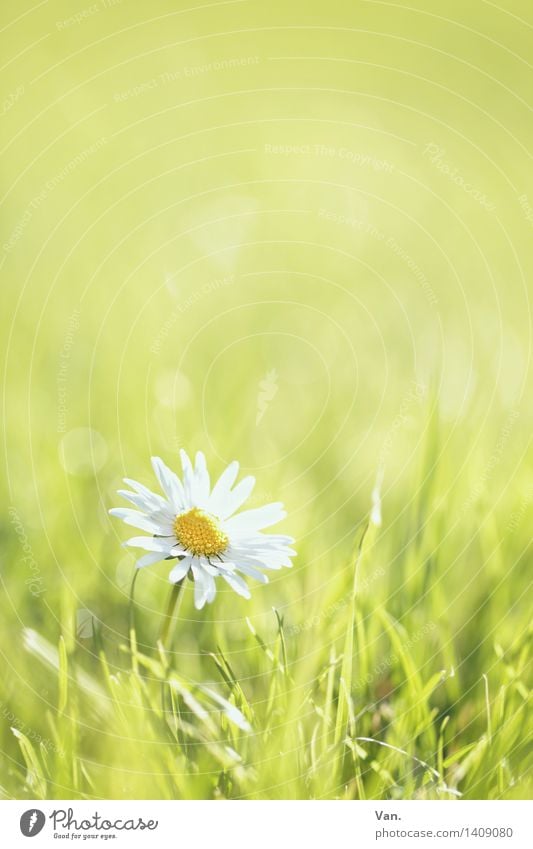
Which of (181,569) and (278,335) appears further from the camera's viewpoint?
(278,335)

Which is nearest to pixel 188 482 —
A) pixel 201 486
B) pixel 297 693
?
pixel 201 486

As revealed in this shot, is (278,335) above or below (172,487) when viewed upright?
above

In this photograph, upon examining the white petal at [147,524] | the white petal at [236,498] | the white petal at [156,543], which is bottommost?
the white petal at [156,543]
